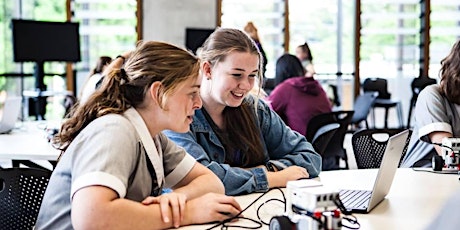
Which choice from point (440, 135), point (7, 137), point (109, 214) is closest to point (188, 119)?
point (109, 214)

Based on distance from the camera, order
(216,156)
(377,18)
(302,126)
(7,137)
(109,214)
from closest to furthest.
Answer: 1. (109,214)
2. (216,156)
3. (7,137)
4. (302,126)
5. (377,18)

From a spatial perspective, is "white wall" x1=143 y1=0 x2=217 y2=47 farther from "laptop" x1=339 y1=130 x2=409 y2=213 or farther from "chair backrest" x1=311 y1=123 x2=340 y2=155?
"laptop" x1=339 y1=130 x2=409 y2=213

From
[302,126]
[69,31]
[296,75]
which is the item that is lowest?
[302,126]

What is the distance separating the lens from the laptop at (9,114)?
364 centimetres

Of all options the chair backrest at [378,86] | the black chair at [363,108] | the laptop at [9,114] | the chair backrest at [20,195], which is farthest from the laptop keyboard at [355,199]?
the chair backrest at [378,86]

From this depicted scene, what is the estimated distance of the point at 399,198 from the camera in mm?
1910

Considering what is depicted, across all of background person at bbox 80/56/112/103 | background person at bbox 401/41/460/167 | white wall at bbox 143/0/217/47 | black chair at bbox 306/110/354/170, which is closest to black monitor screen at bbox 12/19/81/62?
white wall at bbox 143/0/217/47

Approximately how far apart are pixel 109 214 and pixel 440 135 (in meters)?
1.91

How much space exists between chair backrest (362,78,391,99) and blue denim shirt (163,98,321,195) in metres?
Answer: 5.94

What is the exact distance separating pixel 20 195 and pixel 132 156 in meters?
0.51

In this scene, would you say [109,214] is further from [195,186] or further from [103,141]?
[195,186]

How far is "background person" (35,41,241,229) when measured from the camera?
1.41 metres

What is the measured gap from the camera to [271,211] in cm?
173

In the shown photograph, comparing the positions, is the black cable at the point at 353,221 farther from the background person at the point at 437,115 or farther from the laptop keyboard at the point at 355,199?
the background person at the point at 437,115
